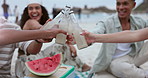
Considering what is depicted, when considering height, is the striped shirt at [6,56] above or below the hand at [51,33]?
below

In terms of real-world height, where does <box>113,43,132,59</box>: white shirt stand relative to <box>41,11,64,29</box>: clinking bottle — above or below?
below

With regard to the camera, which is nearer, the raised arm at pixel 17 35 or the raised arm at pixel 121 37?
the raised arm at pixel 17 35

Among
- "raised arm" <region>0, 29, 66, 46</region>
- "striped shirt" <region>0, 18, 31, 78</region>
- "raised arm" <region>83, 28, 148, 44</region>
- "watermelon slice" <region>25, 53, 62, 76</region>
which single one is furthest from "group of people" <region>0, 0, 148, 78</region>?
"raised arm" <region>0, 29, 66, 46</region>

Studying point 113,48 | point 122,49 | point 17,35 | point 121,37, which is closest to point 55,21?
point 17,35

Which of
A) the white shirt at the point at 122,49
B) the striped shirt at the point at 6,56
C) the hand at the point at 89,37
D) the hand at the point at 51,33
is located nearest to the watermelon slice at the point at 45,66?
the hand at the point at 51,33

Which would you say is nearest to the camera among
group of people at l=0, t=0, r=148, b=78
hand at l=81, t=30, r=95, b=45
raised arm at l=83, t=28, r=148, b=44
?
hand at l=81, t=30, r=95, b=45

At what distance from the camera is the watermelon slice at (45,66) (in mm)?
1564

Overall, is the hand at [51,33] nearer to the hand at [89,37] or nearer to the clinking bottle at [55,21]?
the clinking bottle at [55,21]

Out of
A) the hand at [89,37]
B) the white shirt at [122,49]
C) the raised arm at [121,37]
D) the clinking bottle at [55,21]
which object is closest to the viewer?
the clinking bottle at [55,21]

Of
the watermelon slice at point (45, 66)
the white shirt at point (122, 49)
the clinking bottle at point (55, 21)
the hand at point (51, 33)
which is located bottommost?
the white shirt at point (122, 49)

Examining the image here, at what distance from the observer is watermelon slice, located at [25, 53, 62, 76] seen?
156cm

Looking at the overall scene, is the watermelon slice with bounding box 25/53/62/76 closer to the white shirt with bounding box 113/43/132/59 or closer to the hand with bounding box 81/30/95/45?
the hand with bounding box 81/30/95/45

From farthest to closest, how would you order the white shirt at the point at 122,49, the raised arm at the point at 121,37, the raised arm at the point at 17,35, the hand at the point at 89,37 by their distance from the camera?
the white shirt at the point at 122,49, the raised arm at the point at 121,37, the hand at the point at 89,37, the raised arm at the point at 17,35

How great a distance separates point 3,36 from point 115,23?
1645 mm
